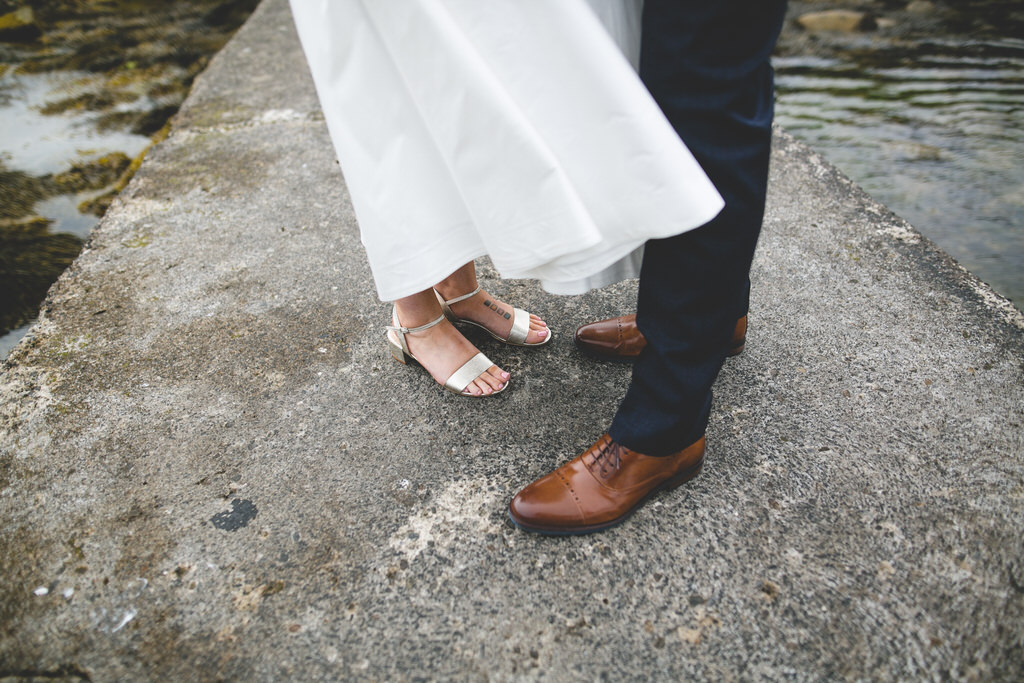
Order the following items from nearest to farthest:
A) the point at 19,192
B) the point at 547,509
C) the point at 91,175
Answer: the point at 547,509 → the point at 19,192 → the point at 91,175

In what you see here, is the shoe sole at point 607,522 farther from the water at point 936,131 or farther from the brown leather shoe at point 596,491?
the water at point 936,131

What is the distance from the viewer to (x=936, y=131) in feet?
11.5

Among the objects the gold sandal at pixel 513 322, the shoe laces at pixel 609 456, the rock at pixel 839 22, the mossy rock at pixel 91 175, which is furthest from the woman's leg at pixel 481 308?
the rock at pixel 839 22

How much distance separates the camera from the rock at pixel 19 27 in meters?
5.09

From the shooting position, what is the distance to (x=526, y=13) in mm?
→ 968

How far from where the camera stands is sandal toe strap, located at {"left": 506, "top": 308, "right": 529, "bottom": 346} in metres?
1.78

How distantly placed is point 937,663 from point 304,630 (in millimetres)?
1234

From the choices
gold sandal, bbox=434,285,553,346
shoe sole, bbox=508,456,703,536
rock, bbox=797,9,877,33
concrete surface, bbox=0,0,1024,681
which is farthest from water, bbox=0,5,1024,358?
shoe sole, bbox=508,456,703,536

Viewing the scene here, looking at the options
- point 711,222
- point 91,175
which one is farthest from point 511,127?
point 91,175

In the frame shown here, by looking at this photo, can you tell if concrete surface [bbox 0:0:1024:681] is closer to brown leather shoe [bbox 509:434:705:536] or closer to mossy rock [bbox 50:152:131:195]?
brown leather shoe [bbox 509:434:705:536]

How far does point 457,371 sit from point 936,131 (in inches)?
144

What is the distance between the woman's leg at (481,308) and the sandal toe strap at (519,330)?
1cm

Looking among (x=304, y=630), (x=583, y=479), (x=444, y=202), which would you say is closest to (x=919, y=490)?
(x=583, y=479)

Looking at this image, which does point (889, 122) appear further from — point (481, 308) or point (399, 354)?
point (399, 354)
